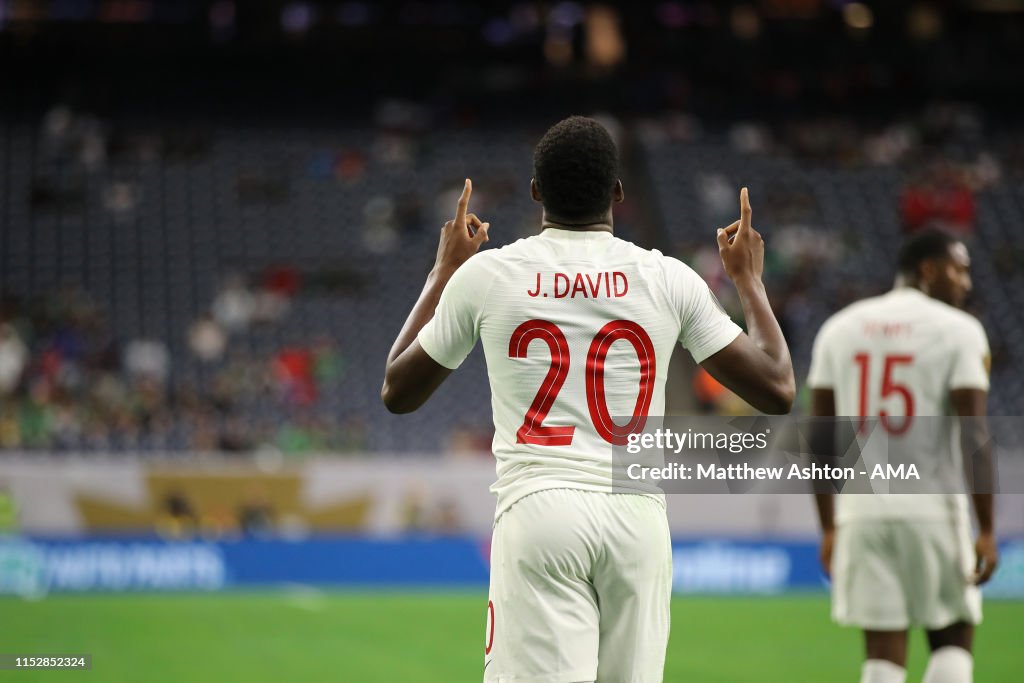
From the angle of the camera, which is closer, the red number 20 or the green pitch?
the red number 20

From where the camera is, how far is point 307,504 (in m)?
16.1

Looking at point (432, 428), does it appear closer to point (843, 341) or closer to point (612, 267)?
point (843, 341)

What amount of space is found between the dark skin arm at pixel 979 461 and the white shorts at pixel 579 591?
7.31 ft

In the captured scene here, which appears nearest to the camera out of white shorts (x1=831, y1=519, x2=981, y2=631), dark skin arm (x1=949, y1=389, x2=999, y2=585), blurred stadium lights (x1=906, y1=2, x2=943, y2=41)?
dark skin arm (x1=949, y1=389, x2=999, y2=585)

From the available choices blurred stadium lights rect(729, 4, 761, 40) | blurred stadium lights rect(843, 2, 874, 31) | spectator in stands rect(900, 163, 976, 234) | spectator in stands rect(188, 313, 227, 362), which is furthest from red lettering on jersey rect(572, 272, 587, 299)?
blurred stadium lights rect(843, 2, 874, 31)

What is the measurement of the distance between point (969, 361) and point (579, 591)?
252 cm

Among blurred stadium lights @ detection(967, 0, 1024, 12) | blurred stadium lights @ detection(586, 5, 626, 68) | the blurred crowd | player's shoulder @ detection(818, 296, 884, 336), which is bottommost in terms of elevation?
player's shoulder @ detection(818, 296, 884, 336)

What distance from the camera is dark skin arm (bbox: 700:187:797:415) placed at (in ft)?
11.0

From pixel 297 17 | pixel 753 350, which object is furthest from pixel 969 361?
pixel 297 17

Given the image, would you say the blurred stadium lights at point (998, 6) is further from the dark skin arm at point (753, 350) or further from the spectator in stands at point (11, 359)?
the dark skin arm at point (753, 350)

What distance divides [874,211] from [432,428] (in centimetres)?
995

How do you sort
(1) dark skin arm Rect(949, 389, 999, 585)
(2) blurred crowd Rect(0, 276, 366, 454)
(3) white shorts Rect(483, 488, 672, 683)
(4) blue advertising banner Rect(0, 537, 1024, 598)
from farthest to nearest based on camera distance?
(2) blurred crowd Rect(0, 276, 366, 454) → (4) blue advertising banner Rect(0, 537, 1024, 598) → (1) dark skin arm Rect(949, 389, 999, 585) → (3) white shorts Rect(483, 488, 672, 683)

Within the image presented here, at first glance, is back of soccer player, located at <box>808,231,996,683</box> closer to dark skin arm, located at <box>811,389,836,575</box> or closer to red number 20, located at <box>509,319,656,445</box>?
dark skin arm, located at <box>811,389,836,575</box>

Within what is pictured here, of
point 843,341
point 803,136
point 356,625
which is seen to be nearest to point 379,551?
point 356,625
